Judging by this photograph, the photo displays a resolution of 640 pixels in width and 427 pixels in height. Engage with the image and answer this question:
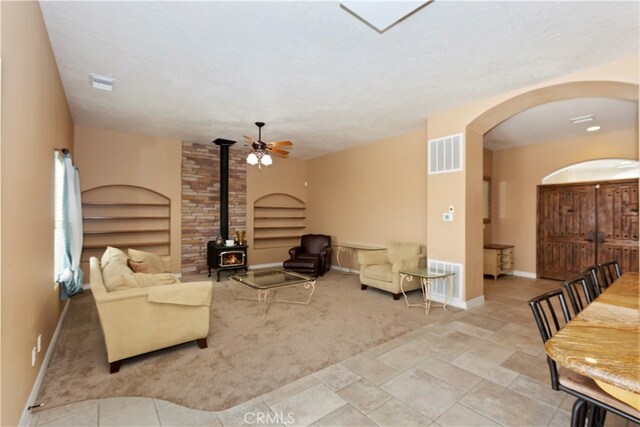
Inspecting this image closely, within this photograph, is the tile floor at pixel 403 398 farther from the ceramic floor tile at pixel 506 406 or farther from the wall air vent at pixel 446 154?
the wall air vent at pixel 446 154

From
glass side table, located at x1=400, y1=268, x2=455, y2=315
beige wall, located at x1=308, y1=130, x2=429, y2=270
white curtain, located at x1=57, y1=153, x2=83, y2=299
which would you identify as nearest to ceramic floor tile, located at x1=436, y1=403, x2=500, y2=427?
glass side table, located at x1=400, y1=268, x2=455, y2=315

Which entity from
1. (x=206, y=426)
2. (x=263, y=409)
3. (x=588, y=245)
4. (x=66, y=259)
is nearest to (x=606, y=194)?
(x=588, y=245)

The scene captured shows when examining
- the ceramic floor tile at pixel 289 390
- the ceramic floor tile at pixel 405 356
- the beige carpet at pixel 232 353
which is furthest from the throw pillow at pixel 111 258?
the ceramic floor tile at pixel 405 356

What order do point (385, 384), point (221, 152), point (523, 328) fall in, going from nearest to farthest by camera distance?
point (385, 384) → point (523, 328) → point (221, 152)

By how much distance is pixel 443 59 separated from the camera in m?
2.90

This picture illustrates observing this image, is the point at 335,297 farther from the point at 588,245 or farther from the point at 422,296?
the point at 588,245

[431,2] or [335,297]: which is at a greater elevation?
[431,2]

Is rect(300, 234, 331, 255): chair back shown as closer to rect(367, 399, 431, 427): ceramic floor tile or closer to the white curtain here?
the white curtain

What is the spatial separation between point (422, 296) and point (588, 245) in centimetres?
364

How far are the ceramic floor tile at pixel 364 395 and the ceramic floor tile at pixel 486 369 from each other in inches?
34.3

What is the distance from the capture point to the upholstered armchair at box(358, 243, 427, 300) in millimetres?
4566

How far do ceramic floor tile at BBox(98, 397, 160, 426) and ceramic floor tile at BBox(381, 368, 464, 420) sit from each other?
5.47 feet

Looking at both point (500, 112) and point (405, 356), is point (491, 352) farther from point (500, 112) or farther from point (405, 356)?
point (500, 112)

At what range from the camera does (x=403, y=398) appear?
7.06 feet
